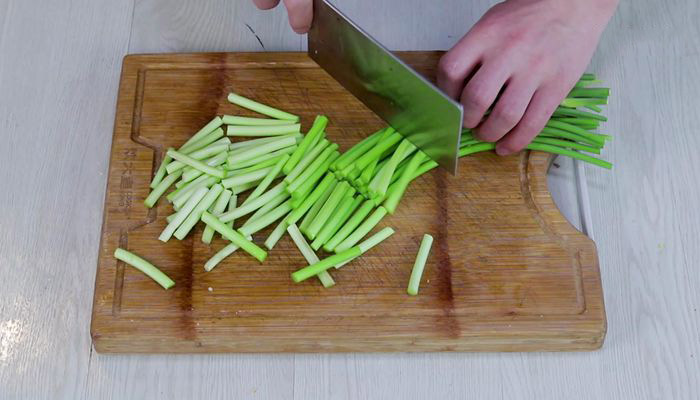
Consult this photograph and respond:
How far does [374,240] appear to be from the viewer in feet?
8.21

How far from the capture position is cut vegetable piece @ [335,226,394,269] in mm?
2486

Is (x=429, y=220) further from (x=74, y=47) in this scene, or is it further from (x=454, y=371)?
(x=74, y=47)

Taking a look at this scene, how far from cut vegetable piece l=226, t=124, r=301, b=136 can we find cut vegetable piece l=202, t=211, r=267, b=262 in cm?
35

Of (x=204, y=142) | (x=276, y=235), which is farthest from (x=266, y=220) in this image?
(x=204, y=142)

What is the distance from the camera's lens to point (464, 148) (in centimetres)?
265

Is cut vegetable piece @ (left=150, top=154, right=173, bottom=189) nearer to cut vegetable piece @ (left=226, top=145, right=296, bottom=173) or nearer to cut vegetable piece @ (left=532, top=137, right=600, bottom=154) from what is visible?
cut vegetable piece @ (left=226, top=145, right=296, bottom=173)

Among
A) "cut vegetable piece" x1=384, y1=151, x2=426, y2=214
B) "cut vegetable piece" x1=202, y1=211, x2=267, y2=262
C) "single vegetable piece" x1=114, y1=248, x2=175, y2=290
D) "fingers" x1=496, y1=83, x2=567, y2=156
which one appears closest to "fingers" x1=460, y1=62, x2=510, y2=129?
"fingers" x1=496, y1=83, x2=567, y2=156

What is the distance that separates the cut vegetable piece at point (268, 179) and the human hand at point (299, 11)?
41 cm

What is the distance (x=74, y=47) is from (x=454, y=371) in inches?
73.1

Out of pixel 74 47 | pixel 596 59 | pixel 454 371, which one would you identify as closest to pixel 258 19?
pixel 74 47

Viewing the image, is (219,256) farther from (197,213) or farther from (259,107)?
(259,107)

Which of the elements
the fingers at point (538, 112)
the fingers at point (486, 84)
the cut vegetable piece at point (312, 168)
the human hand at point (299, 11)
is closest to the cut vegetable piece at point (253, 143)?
the cut vegetable piece at point (312, 168)

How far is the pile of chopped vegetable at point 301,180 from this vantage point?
2500 millimetres

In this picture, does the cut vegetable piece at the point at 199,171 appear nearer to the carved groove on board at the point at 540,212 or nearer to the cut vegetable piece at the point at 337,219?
the cut vegetable piece at the point at 337,219
